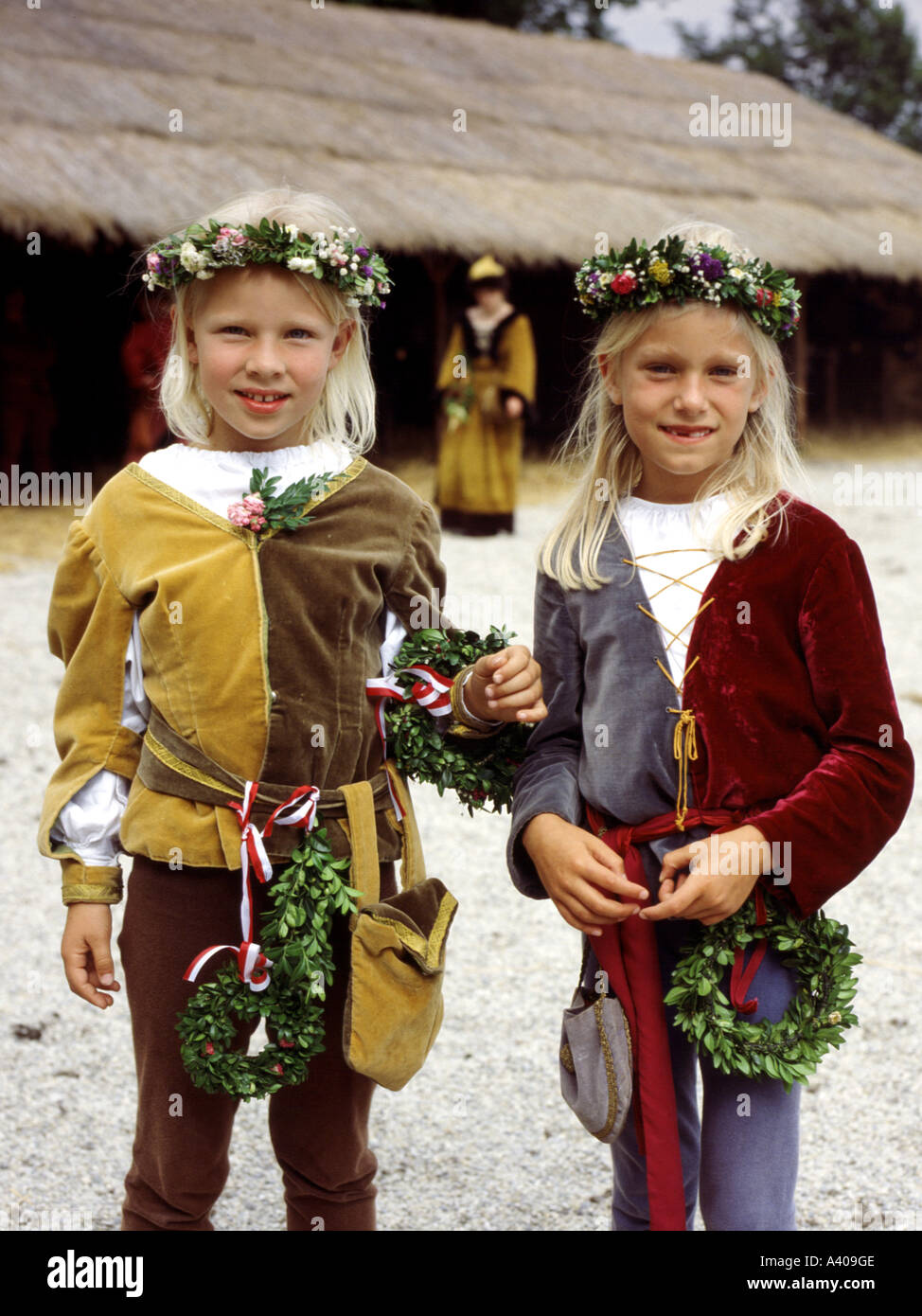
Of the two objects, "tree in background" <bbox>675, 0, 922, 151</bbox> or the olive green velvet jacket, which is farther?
"tree in background" <bbox>675, 0, 922, 151</bbox>

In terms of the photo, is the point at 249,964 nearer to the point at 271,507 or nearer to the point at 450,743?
the point at 450,743

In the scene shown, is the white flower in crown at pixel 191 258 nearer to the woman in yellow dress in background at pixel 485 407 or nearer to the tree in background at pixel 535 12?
the woman in yellow dress in background at pixel 485 407

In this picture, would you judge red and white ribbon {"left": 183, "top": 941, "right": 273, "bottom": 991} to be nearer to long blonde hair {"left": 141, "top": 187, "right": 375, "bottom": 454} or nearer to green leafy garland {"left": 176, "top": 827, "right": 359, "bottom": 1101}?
green leafy garland {"left": 176, "top": 827, "right": 359, "bottom": 1101}

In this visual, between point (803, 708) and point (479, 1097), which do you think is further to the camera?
point (479, 1097)

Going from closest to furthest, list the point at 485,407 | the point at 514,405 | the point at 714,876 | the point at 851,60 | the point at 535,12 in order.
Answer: the point at 714,876 → the point at 514,405 → the point at 485,407 → the point at 535,12 → the point at 851,60

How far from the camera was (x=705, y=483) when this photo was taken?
1.81 m

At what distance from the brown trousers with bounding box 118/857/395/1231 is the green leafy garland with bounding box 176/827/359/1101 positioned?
5 cm

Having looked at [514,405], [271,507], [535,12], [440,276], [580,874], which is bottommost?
[580,874]

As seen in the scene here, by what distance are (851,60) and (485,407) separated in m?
29.0

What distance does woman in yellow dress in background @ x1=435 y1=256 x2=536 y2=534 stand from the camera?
7.95 metres

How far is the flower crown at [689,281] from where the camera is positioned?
173cm

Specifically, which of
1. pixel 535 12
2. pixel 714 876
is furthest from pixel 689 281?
pixel 535 12

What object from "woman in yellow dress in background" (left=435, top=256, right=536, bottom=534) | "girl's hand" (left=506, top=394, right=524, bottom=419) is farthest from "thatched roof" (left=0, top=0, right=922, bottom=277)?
Answer: "girl's hand" (left=506, top=394, right=524, bottom=419)

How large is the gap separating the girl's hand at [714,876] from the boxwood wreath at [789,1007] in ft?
0.23
